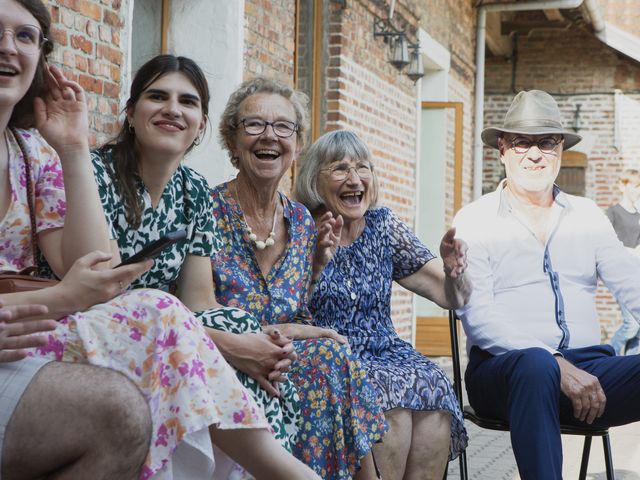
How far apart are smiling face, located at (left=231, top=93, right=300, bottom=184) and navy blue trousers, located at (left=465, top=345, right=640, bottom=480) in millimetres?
1115

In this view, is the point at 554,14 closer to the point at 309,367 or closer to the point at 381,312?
the point at 381,312

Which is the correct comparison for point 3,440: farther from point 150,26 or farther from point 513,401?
point 150,26

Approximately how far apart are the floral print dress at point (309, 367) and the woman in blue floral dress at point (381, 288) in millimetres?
241

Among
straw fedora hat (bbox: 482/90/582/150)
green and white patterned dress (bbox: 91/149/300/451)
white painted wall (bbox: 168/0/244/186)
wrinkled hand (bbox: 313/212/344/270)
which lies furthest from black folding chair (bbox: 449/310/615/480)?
white painted wall (bbox: 168/0/244/186)

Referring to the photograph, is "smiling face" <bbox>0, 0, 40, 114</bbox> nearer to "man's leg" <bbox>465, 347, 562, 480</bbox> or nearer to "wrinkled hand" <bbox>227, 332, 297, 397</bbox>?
"wrinkled hand" <bbox>227, 332, 297, 397</bbox>

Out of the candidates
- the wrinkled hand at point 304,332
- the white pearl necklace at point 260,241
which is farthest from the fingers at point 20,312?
the white pearl necklace at point 260,241

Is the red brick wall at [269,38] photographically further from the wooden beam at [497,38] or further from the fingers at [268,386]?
the wooden beam at [497,38]

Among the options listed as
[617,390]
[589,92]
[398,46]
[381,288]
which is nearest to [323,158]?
[381,288]

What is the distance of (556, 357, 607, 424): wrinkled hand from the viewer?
375cm

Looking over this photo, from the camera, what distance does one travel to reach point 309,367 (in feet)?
10.7

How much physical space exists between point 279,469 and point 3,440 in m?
0.71

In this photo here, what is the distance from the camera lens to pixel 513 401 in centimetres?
370

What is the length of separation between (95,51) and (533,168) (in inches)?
77.3

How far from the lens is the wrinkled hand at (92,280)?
2426mm
